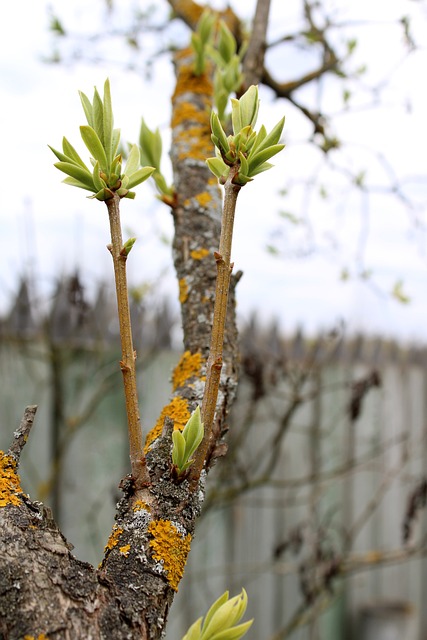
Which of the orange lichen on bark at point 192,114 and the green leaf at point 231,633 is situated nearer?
the green leaf at point 231,633

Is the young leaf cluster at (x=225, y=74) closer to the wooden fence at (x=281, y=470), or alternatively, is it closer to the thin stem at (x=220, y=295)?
the thin stem at (x=220, y=295)

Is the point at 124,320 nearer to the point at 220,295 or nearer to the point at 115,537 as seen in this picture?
the point at 220,295

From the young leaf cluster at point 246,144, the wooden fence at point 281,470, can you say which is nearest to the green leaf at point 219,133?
the young leaf cluster at point 246,144

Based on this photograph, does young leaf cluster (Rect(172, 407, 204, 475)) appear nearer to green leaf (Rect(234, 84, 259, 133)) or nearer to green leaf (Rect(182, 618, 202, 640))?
green leaf (Rect(182, 618, 202, 640))

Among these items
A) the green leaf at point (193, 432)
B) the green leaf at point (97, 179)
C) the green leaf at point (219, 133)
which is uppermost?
the green leaf at point (219, 133)

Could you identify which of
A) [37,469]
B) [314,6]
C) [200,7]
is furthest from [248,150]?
[37,469]

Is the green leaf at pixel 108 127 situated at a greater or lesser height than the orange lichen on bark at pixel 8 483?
greater
